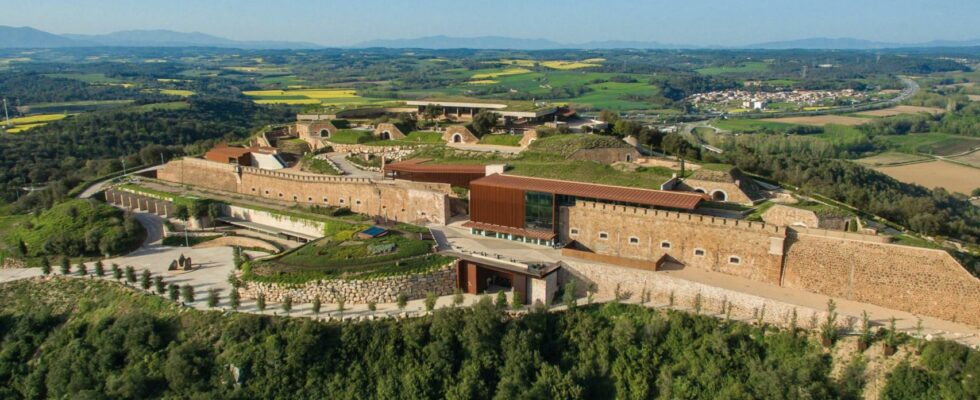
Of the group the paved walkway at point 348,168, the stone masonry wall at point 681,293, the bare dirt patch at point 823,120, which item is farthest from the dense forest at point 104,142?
the bare dirt patch at point 823,120

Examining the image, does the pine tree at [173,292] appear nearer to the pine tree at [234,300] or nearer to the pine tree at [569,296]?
the pine tree at [234,300]

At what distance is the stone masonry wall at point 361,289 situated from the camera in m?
24.3

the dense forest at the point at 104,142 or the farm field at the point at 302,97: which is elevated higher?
the farm field at the point at 302,97

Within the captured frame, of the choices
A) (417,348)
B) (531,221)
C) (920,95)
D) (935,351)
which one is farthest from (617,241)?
(920,95)


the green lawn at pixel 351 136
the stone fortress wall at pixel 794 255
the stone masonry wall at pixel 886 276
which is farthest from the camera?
the green lawn at pixel 351 136

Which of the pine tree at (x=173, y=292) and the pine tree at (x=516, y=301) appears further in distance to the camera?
the pine tree at (x=173, y=292)

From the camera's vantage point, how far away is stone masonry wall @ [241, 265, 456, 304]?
79.8 feet

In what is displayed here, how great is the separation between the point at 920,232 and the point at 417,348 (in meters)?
20.9

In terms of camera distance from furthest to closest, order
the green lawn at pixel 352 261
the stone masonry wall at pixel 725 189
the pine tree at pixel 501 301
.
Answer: the stone masonry wall at pixel 725 189
the green lawn at pixel 352 261
the pine tree at pixel 501 301

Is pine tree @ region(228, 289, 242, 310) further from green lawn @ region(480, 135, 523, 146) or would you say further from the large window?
green lawn @ region(480, 135, 523, 146)

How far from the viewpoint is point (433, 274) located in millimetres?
24875

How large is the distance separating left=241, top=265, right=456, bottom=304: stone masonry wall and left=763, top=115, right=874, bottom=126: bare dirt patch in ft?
257

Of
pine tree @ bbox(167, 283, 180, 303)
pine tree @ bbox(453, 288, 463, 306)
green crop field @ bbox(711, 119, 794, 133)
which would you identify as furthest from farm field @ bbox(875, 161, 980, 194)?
pine tree @ bbox(167, 283, 180, 303)

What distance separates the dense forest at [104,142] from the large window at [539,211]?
33.0 m
